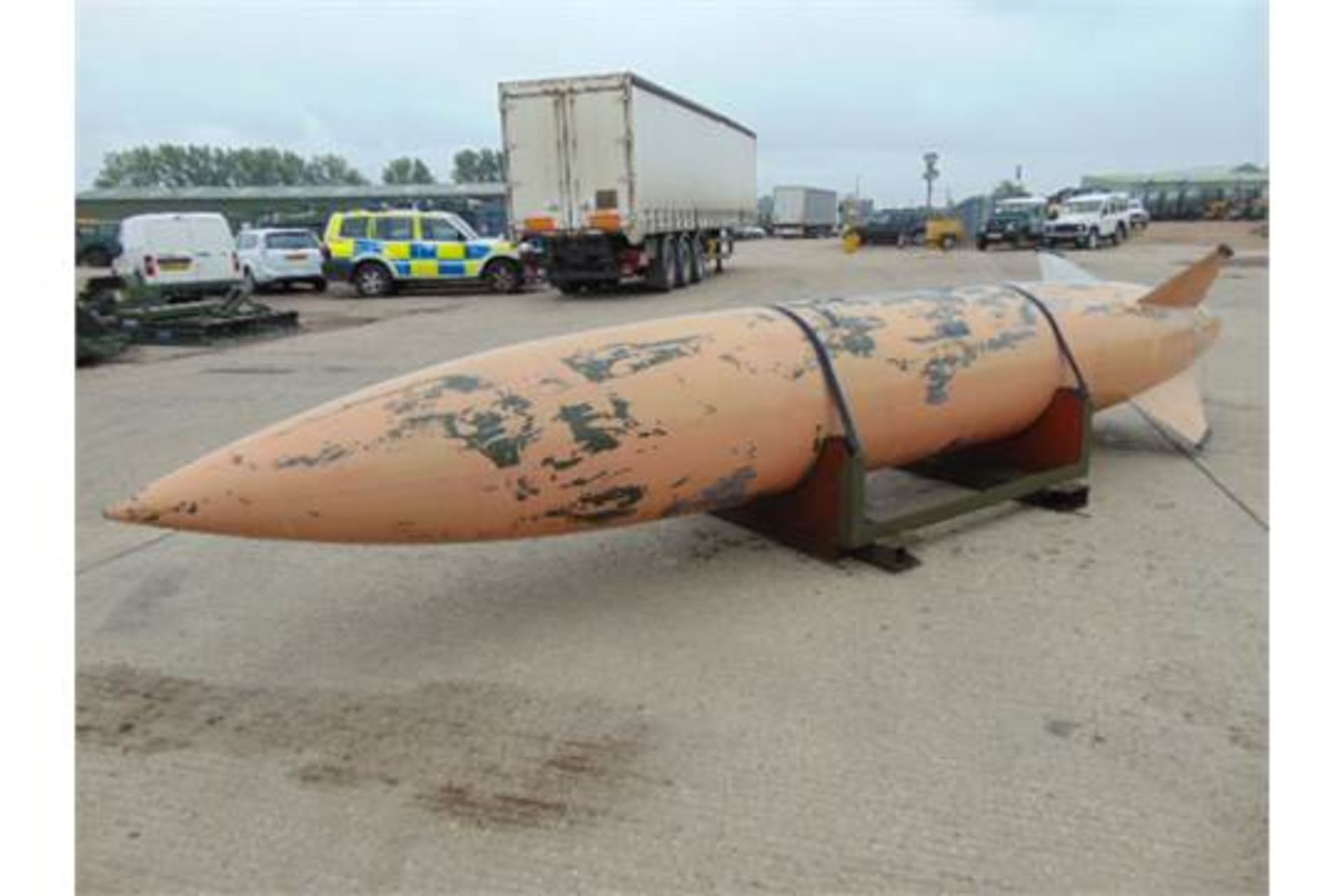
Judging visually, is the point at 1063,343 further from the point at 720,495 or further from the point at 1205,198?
the point at 1205,198

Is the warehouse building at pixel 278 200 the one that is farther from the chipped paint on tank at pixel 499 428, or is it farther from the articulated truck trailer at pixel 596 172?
the chipped paint on tank at pixel 499 428

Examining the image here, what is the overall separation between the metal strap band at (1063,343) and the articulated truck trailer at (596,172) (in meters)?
10.1

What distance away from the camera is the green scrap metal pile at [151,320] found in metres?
9.87

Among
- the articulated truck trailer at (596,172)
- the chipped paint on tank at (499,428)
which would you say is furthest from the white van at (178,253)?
the chipped paint on tank at (499,428)

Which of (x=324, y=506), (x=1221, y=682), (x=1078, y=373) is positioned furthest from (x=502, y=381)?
(x=1078, y=373)

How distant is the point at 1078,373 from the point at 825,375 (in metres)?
1.57

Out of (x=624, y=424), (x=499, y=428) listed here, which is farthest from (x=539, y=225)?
(x=499, y=428)

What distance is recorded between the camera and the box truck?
4941 cm

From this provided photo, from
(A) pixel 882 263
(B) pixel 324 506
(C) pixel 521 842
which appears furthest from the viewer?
(A) pixel 882 263

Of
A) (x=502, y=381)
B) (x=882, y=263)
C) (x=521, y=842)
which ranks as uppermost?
(x=882, y=263)

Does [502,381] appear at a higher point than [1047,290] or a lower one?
lower

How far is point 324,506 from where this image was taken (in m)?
2.50

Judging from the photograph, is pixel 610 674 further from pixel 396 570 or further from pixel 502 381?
pixel 396 570

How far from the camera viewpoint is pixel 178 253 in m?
13.5
